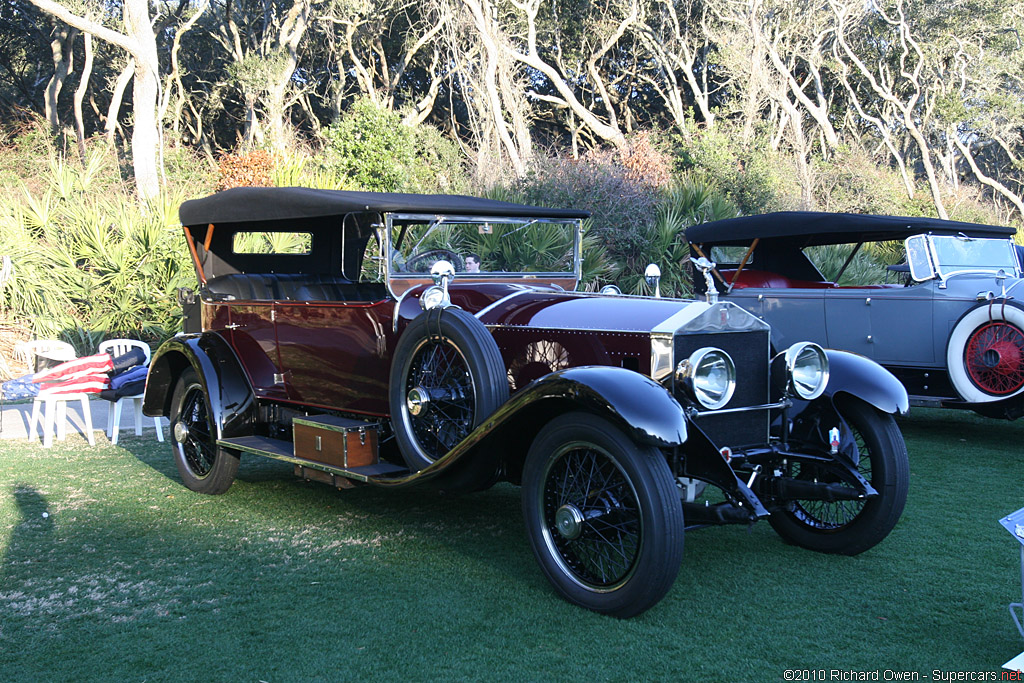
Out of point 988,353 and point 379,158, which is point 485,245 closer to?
point 988,353

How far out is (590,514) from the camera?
3490 mm

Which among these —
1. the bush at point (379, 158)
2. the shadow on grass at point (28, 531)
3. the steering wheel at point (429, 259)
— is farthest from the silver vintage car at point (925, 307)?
the bush at point (379, 158)

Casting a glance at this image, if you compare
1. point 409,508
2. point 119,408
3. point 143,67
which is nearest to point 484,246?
point 409,508

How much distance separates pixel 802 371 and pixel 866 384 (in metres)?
0.34

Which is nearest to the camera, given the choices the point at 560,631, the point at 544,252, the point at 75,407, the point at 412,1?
the point at 560,631

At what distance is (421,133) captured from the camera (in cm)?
2112

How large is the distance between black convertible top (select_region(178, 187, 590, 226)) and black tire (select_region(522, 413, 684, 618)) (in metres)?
1.67

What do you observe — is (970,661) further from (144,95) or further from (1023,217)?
(1023,217)

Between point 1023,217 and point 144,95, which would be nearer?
point 144,95

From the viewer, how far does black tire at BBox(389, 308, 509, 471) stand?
3.93m

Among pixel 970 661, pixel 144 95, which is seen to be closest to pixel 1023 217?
pixel 144 95

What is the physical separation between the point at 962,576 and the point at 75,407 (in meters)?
8.41

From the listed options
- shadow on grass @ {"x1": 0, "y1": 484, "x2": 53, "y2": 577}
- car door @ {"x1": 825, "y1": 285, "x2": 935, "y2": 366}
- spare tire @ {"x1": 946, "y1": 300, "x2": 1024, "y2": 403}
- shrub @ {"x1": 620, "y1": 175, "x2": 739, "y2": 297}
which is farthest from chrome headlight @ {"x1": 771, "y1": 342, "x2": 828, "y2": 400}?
shrub @ {"x1": 620, "y1": 175, "x2": 739, "y2": 297}

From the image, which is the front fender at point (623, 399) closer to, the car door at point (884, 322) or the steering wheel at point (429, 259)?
the steering wheel at point (429, 259)
